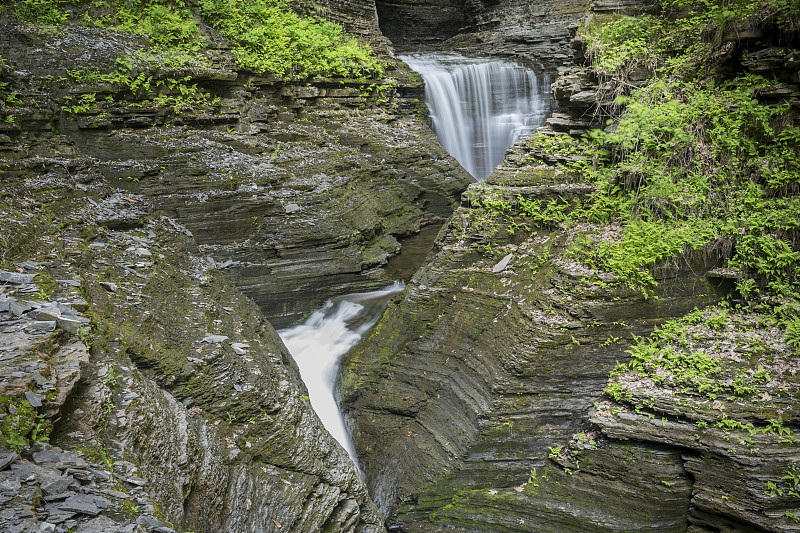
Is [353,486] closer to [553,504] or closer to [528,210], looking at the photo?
[553,504]

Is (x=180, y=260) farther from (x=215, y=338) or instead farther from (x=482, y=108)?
(x=482, y=108)

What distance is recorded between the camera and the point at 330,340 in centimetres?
878

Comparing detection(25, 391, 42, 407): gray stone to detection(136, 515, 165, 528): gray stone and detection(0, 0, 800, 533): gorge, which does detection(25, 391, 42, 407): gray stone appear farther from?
detection(136, 515, 165, 528): gray stone

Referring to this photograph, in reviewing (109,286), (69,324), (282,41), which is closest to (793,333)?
(69,324)

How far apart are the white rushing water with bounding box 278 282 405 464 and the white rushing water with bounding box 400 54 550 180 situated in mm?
5756

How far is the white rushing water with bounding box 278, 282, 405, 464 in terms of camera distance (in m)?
7.52

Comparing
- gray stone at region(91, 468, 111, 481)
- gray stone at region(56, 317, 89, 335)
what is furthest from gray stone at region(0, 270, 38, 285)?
gray stone at region(91, 468, 111, 481)

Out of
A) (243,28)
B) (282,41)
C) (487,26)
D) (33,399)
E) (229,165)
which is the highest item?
(487,26)

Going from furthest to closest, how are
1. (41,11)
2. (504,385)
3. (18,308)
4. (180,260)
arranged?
(41,11)
(180,260)
(504,385)
(18,308)

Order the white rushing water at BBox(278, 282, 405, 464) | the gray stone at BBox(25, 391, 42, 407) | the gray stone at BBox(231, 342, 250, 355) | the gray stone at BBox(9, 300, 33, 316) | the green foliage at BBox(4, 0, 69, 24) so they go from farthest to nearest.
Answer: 1. the green foliage at BBox(4, 0, 69, 24)
2. the white rushing water at BBox(278, 282, 405, 464)
3. the gray stone at BBox(231, 342, 250, 355)
4. the gray stone at BBox(9, 300, 33, 316)
5. the gray stone at BBox(25, 391, 42, 407)

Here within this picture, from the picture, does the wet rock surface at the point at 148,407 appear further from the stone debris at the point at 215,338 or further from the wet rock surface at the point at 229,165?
the wet rock surface at the point at 229,165

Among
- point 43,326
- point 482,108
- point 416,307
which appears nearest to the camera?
point 43,326

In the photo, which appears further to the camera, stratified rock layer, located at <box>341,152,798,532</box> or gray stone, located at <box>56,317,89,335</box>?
stratified rock layer, located at <box>341,152,798,532</box>

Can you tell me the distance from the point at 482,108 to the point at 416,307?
8740 millimetres
